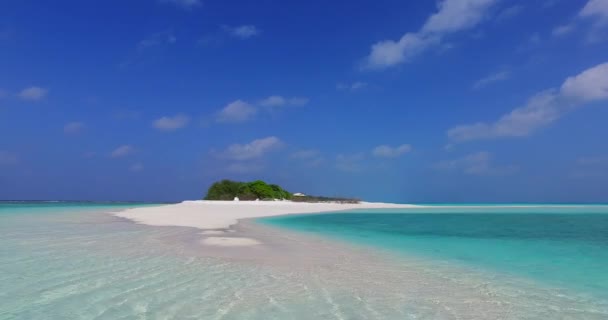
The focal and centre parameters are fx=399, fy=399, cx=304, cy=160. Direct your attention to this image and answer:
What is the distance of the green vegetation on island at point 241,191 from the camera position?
57.6 meters

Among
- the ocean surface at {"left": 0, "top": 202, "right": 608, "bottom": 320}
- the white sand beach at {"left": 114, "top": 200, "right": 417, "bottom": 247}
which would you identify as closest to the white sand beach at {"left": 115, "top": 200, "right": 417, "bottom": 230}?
the white sand beach at {"left": 114, "top": 200, "right": 417, "bottom": 247}

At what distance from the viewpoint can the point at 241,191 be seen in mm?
58188

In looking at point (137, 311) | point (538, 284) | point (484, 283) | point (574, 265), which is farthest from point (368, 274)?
point (574, 265)

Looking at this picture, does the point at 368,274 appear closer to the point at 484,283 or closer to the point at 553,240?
the point at 484,283

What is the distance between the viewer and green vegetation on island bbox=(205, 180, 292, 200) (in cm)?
5756

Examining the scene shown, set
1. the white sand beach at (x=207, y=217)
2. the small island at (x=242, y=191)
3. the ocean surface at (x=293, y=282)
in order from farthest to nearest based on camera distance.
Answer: the small island at (x=242, y=191), the white sand beach at (x=207, y=217), the ocean surface at (x=293, y=282)

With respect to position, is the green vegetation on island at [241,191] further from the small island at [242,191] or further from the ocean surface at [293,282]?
the ocean surface at [293,282]

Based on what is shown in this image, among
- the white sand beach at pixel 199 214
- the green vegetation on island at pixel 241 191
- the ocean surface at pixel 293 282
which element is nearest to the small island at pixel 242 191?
the green vegetation on island at pixel 241 191

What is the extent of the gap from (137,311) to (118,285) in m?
Result: 1.63

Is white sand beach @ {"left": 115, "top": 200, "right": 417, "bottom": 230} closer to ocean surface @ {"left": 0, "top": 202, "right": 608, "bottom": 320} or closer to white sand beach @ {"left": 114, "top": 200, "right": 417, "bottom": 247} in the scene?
white sand beach @ {"left": 114, "top": 200, "right": 417, "bottom": 247}

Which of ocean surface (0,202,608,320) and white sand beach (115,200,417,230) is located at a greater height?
white sand beach (115,200,417,230)

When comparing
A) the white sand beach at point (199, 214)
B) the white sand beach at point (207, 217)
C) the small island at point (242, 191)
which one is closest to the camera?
the white sand beach at point (207, 217)

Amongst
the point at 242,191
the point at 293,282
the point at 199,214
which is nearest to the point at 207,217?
the point at 199,214

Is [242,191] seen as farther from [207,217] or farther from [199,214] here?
[207,217]
